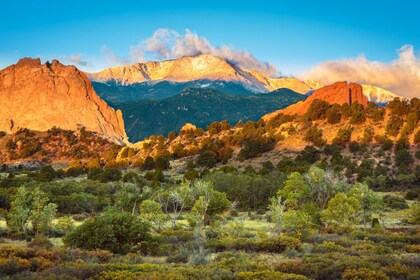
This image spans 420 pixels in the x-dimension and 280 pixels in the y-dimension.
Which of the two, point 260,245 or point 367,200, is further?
point 367,200

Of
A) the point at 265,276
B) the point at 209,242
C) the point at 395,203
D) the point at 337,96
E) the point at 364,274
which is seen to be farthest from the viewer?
the point at 337,96

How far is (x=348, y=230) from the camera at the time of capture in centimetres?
3300

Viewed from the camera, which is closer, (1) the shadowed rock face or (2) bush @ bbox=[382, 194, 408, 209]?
(2) bush @ bbox=[382, 194, 408, 209]

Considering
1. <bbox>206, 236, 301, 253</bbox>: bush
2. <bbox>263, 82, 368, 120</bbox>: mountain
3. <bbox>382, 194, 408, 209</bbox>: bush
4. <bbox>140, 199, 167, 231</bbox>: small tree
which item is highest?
<bbox>263, 82, 368, 120</bbox>: mountain

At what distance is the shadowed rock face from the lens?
151 m

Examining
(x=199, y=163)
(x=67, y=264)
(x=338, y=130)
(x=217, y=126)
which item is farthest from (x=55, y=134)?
(x=67, y=264)

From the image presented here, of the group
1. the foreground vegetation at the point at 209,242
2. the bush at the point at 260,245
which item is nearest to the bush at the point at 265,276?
the foreground vegetation at the point at 209,242

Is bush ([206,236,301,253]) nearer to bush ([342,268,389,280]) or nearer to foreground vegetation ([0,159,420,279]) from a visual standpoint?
foreground vegetation ([0,159,420,279])

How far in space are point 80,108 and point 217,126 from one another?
65.3m

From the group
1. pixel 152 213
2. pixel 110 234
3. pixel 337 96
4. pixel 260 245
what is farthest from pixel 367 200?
pixel 337 96

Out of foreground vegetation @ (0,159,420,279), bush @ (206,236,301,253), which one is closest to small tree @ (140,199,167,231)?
foreground vegetation @ (0,159,420,279)

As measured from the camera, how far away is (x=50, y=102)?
156 metres

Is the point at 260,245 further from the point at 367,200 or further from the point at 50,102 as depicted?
the point at 50,102

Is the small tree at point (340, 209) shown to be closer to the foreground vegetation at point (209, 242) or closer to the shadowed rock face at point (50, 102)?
the foreground vegetation at point (209, 242)
